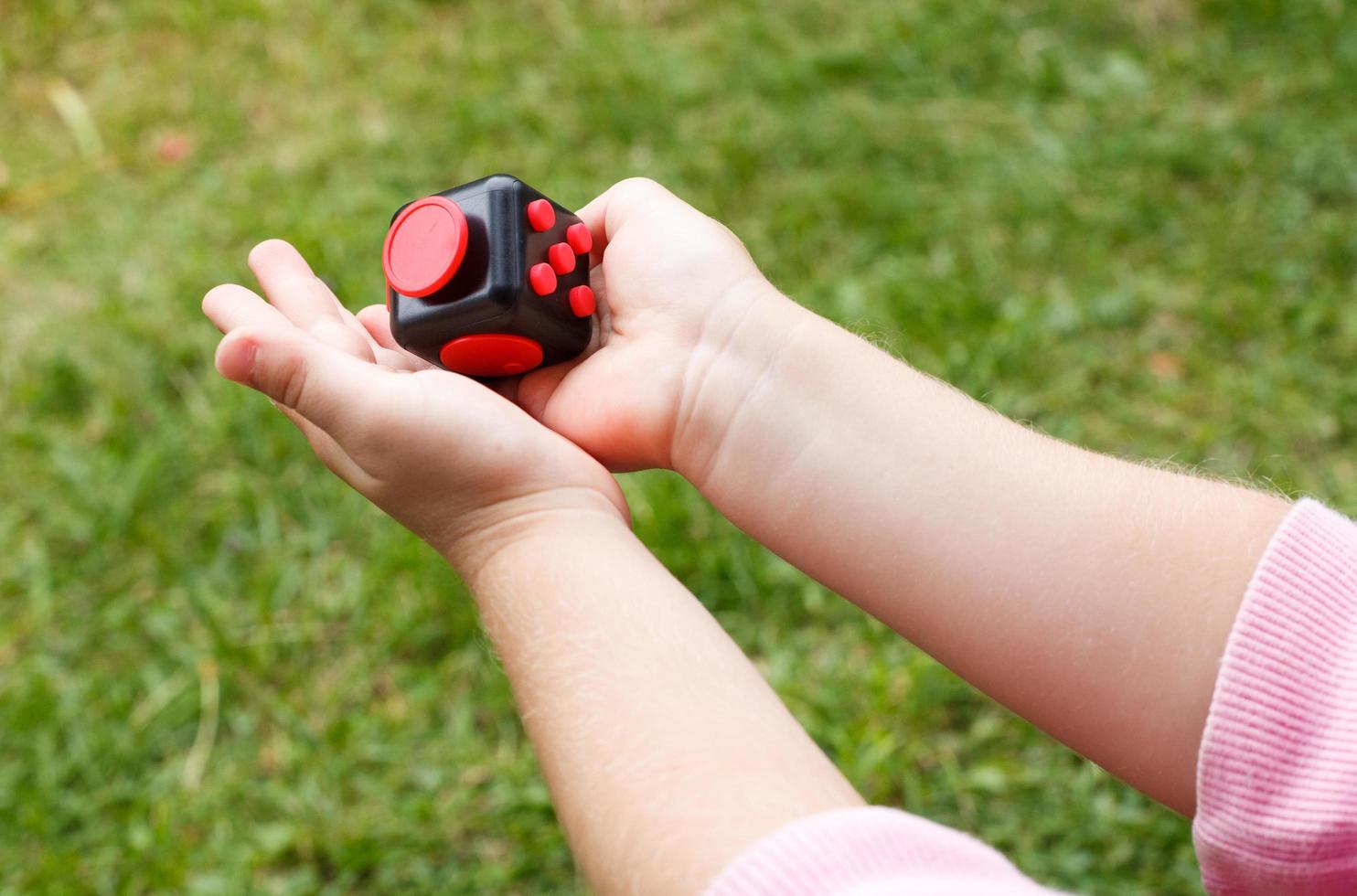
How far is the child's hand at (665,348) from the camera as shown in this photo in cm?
123

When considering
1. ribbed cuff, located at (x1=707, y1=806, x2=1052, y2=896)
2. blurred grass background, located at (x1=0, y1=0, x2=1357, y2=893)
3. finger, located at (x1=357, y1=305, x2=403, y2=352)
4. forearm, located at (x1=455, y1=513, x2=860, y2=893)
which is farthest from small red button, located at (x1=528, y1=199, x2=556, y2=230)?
blurred grass background, located at (x1=0, y1=0, x2=1357, y2=893)

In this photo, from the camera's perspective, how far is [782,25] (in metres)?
3.00

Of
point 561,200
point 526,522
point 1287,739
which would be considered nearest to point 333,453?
point 526,522

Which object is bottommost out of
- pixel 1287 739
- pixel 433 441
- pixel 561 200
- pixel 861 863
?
pixel 561 200

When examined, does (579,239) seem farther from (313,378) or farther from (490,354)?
(313,378)

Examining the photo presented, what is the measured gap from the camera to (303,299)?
49.4 inches

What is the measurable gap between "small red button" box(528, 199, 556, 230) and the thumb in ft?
0.75

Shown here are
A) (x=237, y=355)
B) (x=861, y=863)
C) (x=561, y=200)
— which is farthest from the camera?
(x=561, y=200)

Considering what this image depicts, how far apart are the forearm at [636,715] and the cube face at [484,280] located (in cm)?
23

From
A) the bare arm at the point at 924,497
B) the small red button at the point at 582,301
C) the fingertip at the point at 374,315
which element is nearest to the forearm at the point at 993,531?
the bare arm at the point at 924,497

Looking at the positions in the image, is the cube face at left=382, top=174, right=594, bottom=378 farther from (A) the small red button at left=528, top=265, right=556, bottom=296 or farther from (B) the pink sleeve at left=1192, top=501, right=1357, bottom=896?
(B) the pink sleeve at left=1192, top=501, right=1357, bottom=896

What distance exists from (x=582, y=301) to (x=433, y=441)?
0.83 feet

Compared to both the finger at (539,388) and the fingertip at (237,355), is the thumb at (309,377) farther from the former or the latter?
the finger at (539,388)

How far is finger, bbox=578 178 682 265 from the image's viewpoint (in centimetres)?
133
